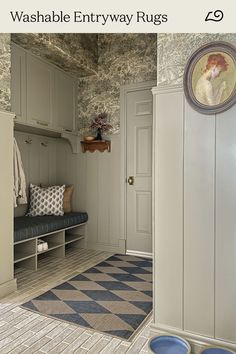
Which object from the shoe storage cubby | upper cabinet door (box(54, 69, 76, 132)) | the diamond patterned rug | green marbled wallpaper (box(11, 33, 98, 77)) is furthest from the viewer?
upper cabinet door (box(54, 69, 76, 132))

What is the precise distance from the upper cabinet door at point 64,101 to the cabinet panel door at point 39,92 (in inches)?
5.2

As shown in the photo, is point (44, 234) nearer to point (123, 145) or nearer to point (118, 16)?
point (123, 145)

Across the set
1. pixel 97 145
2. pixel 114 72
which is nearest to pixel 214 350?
pixel 97 145

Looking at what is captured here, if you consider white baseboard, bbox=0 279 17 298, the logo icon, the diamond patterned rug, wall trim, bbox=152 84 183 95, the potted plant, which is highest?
the logo icon

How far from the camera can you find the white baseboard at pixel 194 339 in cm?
160

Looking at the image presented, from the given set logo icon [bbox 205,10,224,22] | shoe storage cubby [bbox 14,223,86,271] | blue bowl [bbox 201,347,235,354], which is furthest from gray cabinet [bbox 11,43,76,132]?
blue bowl [bbox 201,347,235,354]

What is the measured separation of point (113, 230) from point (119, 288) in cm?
127

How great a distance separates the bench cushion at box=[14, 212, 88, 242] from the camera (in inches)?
112

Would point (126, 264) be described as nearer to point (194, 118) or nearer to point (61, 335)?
point (61, 335)

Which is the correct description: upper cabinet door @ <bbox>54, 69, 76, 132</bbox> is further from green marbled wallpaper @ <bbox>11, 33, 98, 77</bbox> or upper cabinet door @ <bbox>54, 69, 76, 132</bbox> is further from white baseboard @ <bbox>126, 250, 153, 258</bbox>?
white baseboard @ <bbox>126, 250, 153, 258</bbox>

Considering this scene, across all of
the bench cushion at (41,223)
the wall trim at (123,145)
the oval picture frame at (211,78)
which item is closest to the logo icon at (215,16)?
the oval picture frame at (211,78)

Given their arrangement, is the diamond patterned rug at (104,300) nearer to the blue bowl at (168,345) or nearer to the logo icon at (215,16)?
the blue bowl at (168,345)

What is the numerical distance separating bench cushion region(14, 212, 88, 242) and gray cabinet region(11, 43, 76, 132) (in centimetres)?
113

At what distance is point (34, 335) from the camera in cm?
185
